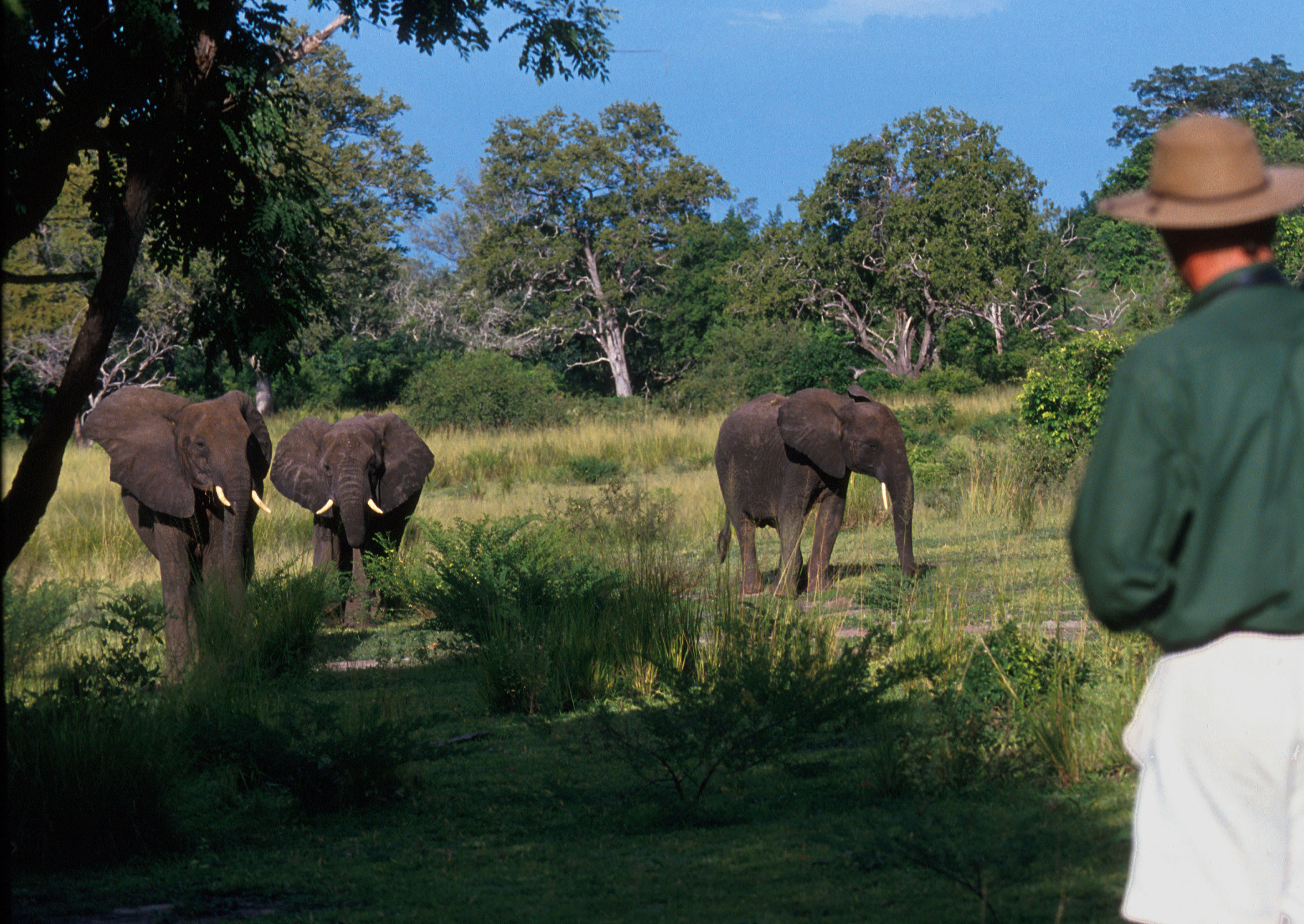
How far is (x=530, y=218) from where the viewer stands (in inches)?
1833

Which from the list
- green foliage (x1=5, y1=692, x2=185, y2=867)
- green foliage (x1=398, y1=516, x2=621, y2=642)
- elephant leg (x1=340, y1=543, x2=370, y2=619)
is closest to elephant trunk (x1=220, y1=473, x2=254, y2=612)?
green foliage (x1=398, y1=516, x2=621, y2=642)

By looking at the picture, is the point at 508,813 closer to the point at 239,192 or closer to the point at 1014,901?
the point at 1014,901

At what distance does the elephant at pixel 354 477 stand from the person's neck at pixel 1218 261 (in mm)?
9191

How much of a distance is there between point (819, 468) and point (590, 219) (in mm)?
36806

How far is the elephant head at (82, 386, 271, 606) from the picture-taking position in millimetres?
8688

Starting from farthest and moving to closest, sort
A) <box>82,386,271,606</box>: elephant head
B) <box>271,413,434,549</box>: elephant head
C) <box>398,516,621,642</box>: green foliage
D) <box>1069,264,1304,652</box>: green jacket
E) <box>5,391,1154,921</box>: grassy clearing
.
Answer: <box>271,413,434,549</box>: elephant head < <box>82,386,271,606</box>: elephant head < <box>398,516,621,642</box>: green foliage < <box>5,391,1154,921</box>: grassy clearing < <box>1069,264,1304,652</box>: green jacket

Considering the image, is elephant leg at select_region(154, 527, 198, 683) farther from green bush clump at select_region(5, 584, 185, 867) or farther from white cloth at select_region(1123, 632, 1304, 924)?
white cloth at select_region(1123, 632, 1304, 924)

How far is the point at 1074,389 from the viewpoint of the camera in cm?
1667

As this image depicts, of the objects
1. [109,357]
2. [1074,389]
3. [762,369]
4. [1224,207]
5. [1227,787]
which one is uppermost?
[109,357]

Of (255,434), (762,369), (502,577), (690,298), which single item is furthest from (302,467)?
(690,298)

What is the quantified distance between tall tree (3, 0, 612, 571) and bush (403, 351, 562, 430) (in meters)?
22.2

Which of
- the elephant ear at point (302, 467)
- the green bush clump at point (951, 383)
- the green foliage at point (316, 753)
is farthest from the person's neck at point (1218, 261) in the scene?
the green bush clump at point (951, 383)

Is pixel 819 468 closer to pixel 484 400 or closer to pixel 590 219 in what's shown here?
pixel 484 400

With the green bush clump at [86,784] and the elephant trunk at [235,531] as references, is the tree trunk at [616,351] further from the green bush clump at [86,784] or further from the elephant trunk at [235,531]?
the green bush clump at [86,784]
